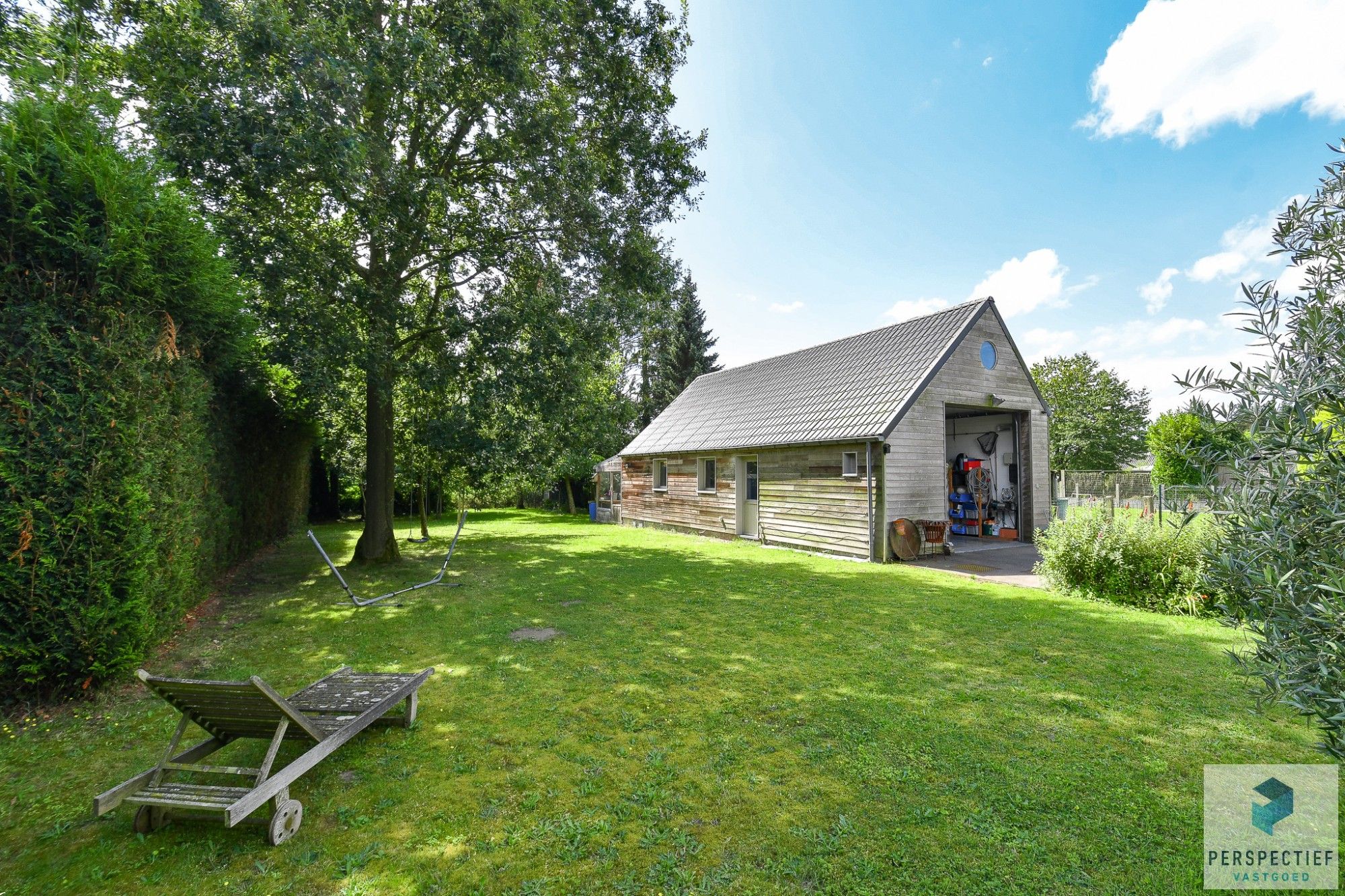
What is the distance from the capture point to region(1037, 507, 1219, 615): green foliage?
712cm

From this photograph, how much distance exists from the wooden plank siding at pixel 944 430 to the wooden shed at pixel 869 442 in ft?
0.10

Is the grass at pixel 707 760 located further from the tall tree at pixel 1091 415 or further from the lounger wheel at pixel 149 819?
the tall tree at pixel 1091 415

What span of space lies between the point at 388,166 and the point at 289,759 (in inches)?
346

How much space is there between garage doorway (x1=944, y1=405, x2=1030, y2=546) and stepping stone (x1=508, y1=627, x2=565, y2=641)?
11436mm

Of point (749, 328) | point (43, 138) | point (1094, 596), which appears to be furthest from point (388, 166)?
point (749, 328)

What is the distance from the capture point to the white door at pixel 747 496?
50.2 feet

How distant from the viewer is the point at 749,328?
107 ft

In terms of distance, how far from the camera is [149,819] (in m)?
2.81

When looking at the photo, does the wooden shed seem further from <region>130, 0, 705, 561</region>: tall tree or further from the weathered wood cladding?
<region>130, 0, 705, 561</region>: tall tree

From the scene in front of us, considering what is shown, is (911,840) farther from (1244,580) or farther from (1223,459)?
(1223,459)

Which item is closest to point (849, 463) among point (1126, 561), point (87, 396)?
point (1126, 561)

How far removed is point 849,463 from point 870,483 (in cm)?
86

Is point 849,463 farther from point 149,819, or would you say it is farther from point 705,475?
point 149,819

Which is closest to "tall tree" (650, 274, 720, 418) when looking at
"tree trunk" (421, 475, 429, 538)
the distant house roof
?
the distant house roof
